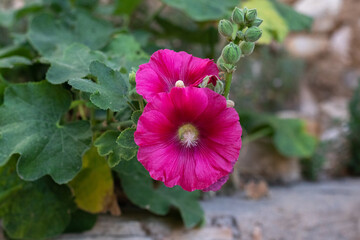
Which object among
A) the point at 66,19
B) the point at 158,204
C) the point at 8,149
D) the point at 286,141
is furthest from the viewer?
the point at 286,141

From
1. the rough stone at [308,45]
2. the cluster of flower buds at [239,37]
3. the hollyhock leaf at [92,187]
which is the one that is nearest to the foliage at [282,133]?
the hollyhock leaf at [92,187]

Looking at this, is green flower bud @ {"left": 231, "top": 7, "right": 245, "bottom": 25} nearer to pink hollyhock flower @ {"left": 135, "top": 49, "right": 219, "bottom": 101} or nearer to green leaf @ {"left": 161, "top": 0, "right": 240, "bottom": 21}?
pink hollyhock flower @ {"left": 135, "top": 49, "right": 219, "bottom": 101}

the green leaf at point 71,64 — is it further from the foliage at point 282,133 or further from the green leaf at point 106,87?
the foliage at point 282,133

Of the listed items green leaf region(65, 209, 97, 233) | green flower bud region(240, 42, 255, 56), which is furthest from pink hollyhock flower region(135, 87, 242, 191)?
green leaf region(65, 209, 97, 233)

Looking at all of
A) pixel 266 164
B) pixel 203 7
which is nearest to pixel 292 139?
pixel 266 164

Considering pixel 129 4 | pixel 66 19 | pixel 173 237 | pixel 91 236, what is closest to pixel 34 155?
pixel 91 236

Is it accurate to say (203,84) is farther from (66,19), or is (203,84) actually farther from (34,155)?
(66,19)
